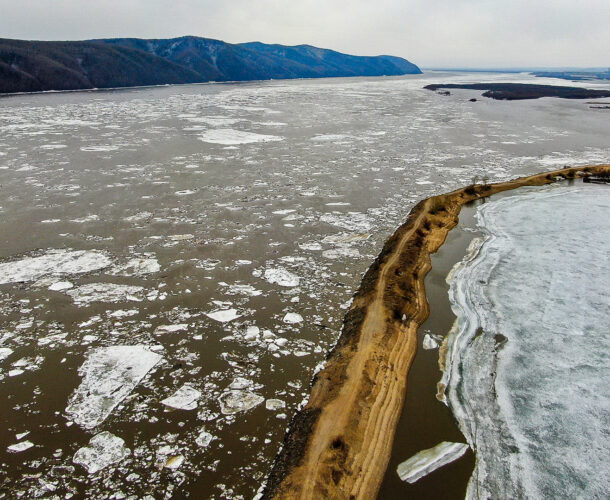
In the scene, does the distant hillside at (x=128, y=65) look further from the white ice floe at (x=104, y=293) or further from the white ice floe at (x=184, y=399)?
the white ice floe at (x=184, y=399)

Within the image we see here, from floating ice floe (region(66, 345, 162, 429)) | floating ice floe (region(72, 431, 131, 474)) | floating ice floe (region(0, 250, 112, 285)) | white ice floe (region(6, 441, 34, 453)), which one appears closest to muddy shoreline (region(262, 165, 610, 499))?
floating ice floe (region(72, 431, 131, 474))

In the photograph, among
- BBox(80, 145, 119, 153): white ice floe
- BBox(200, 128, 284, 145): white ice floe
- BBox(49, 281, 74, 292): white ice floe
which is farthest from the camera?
BBox(200, 128, 284, 145): white ice floe

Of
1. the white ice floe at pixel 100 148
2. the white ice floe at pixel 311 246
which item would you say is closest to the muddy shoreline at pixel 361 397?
the white ice floe at pixel 311 246

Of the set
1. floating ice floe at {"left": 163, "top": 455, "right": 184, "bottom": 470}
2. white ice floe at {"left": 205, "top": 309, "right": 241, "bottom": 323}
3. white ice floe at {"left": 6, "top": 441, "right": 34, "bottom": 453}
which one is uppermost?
white ice floe at {"left": 205, "top": 309, "right": 241, "bottom": 323}

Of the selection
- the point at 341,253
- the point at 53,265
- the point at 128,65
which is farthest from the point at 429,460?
the point at 128,65

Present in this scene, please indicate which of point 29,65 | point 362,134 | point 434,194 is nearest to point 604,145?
point 362,134

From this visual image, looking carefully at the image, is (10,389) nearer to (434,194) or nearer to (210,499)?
(210,499)

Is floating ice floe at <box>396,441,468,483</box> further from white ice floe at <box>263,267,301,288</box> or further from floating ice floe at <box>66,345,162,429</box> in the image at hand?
white ice floe at <box>263,267,301,288</box>

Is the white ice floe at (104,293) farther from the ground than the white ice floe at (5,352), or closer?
farther from the ground
